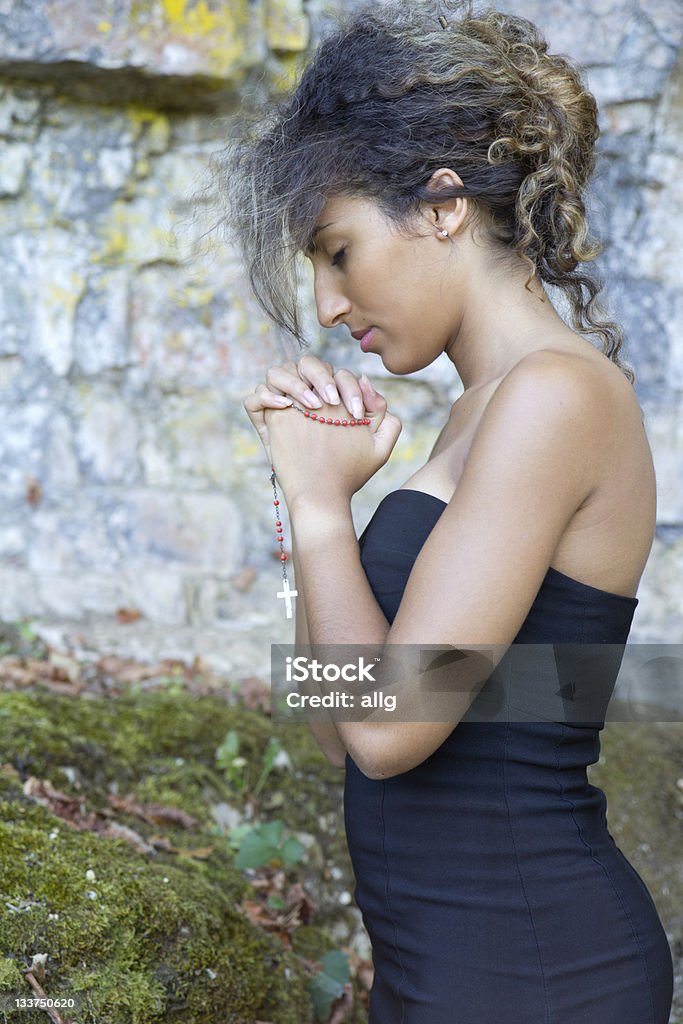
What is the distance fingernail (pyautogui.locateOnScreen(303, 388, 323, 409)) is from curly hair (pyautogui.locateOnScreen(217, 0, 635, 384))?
0.24 meters

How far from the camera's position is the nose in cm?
158

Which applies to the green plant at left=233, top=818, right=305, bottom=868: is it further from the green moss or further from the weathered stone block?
the weathered stone block

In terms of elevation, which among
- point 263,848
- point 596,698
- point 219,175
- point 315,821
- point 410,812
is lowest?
point 315,821

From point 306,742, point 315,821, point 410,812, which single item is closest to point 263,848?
point 315,821

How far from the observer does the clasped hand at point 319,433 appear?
1505 mm

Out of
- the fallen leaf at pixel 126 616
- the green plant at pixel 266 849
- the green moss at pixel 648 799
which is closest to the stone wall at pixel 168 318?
the fallen leaf at pixel 126 616

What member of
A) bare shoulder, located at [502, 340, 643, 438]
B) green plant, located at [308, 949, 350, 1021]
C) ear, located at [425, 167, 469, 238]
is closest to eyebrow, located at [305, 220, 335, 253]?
ear, located at [425, 167, 469, 238]

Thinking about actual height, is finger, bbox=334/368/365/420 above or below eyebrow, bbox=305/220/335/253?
below

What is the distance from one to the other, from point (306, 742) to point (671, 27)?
2.58 meters

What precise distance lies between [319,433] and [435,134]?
479 mm

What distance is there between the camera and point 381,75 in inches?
59.1

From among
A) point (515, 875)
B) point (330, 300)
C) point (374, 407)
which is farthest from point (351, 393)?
point (515, 875)

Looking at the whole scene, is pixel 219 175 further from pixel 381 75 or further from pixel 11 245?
pixel 11 245

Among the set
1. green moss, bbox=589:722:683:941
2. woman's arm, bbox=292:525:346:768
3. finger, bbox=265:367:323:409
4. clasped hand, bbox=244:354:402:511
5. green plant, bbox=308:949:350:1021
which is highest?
finger, bbox=265:367:323:409
